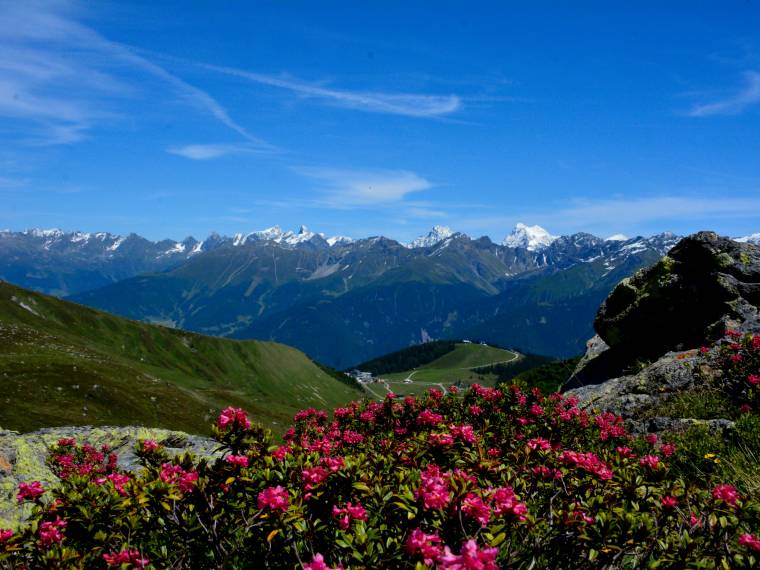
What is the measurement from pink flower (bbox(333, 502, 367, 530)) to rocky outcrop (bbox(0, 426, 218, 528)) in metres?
4.86

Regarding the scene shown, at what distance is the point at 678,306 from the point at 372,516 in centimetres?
3151

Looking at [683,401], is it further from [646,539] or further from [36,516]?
[36,516]

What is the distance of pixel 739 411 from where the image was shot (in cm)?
1590

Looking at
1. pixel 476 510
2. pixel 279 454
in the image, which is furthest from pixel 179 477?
pixel 476 510

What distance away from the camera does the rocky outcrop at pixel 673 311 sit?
26.3 metres

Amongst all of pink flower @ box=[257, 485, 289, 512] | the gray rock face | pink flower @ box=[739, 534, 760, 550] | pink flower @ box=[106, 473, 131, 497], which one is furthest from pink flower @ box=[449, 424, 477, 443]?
the gray rock face

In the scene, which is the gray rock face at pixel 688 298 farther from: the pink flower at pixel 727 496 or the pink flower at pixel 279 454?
the pink flower at pixel 279 454

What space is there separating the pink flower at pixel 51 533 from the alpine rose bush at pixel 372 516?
0.02 m

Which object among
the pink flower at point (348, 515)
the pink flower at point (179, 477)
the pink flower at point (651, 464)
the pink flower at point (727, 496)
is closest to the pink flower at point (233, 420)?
the pink flower at point (179, 477)

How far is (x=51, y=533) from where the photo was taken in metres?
6.09

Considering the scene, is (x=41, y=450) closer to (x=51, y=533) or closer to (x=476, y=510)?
(x=51, y=533)

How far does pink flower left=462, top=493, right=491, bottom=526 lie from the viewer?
5320 millimetres

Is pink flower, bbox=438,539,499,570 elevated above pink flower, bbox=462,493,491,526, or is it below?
above

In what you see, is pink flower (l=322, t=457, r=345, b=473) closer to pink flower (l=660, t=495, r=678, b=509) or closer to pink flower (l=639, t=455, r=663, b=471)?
pink flower (l=660, t=495, r=678, b=509)
